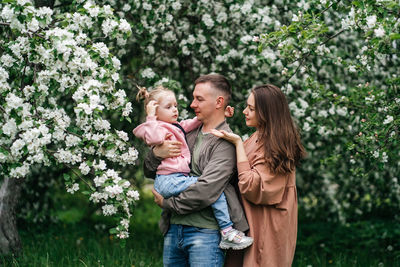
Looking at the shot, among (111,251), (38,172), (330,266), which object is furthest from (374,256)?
(38,172)

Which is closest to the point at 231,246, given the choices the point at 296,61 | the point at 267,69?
the point at 267,69

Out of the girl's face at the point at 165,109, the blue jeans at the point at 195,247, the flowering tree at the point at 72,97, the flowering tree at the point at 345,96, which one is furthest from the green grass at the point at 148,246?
the girl's face at the point at 165,109

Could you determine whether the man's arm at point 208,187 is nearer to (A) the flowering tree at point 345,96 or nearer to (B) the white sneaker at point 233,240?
(B) the white sneaker at point 233,240

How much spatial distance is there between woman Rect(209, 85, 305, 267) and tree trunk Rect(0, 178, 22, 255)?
2.57 metres

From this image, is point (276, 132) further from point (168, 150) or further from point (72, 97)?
point (72, 97)

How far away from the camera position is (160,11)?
448 centimetres

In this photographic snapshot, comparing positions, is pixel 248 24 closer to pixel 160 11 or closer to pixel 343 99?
pixel 160 11

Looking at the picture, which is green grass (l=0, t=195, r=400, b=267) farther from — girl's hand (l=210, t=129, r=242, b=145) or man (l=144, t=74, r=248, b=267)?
girl's hand (l=210, t=129, r=242, b=145)

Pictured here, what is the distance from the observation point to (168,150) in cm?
283

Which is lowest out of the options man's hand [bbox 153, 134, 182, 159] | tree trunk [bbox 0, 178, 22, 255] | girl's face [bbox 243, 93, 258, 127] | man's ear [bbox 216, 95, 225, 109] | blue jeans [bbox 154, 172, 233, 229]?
tree trunk [bbox 0, 178, 22, 255]

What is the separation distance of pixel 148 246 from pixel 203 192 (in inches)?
125

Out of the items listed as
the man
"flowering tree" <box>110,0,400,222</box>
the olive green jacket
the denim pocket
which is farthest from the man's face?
"flowering tree" <box>110,0,400,222</box>

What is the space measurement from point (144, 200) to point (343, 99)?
17.5 feet

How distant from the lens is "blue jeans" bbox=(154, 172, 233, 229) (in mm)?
2688
